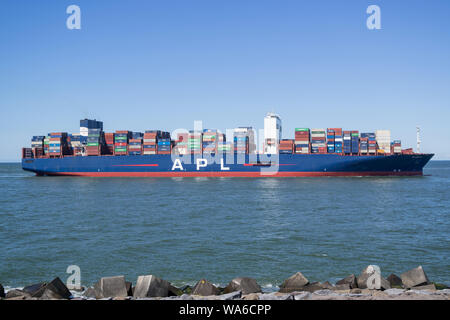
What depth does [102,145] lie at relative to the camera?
200 feet

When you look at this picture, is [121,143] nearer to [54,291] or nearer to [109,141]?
[109,141]

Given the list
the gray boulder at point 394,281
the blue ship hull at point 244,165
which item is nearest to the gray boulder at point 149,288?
the gray boulder at point 394,281

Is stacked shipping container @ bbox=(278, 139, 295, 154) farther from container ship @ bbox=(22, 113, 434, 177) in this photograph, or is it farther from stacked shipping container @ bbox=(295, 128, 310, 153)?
stacked shipping container @ bbox=(295, 128, 310, 153)

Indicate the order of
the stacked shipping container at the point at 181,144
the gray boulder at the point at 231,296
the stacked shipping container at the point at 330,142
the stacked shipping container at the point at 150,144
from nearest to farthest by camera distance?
the gray boulder at the point at 231,296
the stacked shipping container at the point at 330,142
the stacked shipping container at the point at 181,144
the stacked shipping container at the point at 150,144

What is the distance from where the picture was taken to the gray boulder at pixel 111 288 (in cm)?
953

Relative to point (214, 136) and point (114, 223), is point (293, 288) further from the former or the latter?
point (214, 136)

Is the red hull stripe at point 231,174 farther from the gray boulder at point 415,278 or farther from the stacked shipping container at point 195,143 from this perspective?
the gray boulder at point 415,278

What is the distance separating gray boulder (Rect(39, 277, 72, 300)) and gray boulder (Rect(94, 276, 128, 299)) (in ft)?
3.47

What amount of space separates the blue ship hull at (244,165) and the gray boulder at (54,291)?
45.8 metres

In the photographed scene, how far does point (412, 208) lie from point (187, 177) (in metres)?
42.6

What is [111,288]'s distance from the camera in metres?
9.62

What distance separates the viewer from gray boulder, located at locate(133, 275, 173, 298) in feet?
30.9

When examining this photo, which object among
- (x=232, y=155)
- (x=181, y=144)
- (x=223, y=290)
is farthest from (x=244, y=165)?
(x=223, y=290)
